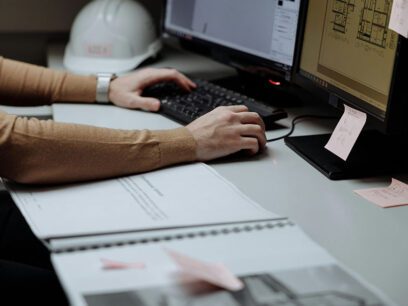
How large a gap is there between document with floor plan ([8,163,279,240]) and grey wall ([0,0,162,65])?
1145 mm

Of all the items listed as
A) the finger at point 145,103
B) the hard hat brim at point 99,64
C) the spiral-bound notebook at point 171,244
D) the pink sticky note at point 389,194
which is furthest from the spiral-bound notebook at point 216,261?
the hard hat brim at point 99,64

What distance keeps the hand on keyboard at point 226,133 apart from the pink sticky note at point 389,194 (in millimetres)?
224

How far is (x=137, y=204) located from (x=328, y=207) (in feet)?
0.93

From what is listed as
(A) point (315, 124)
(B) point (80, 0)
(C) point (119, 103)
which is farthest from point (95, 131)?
(B) point (80, 0)

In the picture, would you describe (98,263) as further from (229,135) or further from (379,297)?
(229,135)

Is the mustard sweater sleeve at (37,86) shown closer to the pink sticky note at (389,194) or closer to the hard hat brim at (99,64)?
the hard hat brim at (99,64)

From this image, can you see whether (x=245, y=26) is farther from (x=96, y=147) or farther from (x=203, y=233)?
(x=203, y=233)

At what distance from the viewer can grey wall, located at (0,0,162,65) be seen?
2084mm

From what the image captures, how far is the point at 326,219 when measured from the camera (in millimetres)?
980

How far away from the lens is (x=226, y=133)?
120 cm

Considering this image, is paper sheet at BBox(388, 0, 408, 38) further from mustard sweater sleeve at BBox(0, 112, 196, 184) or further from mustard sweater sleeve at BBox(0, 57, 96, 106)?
Answer: mustard sweater sleeve at BBox(0, 57, 96, 106)

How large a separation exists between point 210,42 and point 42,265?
705 mm

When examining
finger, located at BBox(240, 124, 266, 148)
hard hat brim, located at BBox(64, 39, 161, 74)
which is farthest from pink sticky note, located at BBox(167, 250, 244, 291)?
hard hat brim, located at BBox(64, 39, 161, 74)

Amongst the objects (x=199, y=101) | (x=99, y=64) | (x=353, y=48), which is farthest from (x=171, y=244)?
(x=99, y=64)
